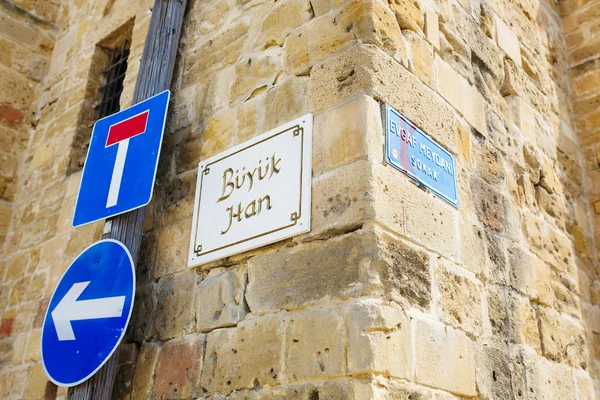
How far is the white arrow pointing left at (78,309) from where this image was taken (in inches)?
102

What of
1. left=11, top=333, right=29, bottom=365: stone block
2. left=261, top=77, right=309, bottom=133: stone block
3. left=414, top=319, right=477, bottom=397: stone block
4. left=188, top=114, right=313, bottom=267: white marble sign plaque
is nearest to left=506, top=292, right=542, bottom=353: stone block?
left=414, top=319, right=477, bottom=397: stone block

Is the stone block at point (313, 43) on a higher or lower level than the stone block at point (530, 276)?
higher

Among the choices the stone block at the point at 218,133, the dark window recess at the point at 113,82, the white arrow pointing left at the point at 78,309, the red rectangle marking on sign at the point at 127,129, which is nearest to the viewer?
the white arrow pointing left at the point at 78,309

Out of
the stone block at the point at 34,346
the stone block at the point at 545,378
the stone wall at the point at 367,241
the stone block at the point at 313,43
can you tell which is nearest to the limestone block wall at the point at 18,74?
the stone block at the point at 34,346

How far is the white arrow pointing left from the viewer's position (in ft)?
8.49

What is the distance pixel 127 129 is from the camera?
3016 mm

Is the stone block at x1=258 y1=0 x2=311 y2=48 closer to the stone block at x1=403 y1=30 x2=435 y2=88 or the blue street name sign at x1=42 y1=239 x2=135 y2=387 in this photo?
the stone block at x1=403 y1=30 x2=435 y2=88

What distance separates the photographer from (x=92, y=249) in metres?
2.79

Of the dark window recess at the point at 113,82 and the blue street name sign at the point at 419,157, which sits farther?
the dark window recess at the point at 113,82

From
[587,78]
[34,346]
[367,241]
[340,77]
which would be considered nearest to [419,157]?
[340,77]

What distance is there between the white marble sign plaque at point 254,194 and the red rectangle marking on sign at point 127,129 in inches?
16.6

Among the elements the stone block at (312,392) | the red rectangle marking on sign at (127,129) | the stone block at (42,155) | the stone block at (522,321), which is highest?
the stone block at (42,155)

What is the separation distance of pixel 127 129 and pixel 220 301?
1.03m

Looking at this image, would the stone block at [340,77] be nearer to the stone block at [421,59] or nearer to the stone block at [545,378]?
the stone block at [421,59]
